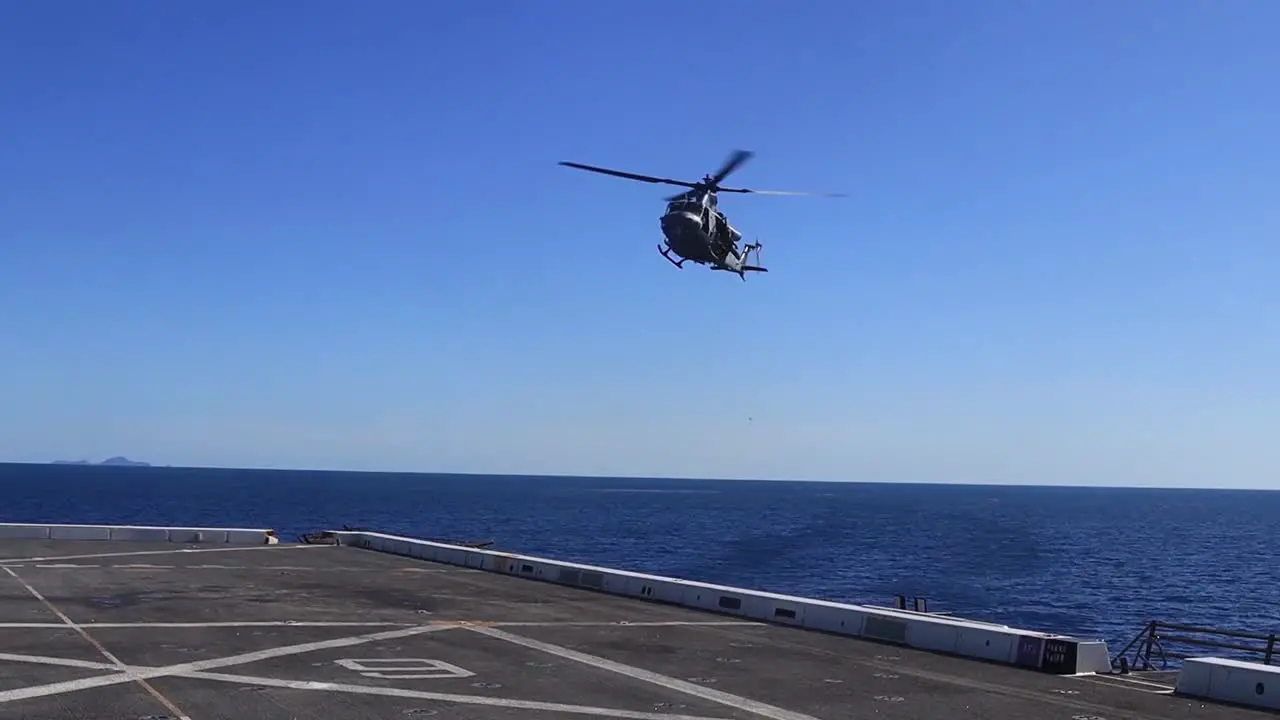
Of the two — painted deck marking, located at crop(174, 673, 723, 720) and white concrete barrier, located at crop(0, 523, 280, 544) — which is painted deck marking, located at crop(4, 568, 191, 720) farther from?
white concrete barrier, located at crop(0, 523, 280, 544)

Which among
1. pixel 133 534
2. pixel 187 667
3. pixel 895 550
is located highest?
pixel 187 667

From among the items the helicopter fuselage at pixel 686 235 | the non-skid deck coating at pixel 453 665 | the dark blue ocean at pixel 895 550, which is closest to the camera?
the non-skid deck coating at pixel 453 665

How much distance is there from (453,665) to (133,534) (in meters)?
32.5

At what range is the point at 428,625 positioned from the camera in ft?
81.6

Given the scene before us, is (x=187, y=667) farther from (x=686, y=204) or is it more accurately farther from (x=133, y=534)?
(x=133, y=534)

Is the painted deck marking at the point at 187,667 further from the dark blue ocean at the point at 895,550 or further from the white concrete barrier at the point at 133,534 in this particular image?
the dark blue ocean at the point at 895,550

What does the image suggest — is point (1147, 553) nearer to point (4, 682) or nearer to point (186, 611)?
point (186, 611)

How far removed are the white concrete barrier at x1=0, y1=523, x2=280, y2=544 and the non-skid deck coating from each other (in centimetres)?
1559

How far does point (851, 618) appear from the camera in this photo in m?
25.4

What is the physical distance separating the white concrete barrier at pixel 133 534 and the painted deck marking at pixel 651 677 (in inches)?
1060

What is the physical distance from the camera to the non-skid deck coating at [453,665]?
645 inches

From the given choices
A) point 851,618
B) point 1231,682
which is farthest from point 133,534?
point 1231,682

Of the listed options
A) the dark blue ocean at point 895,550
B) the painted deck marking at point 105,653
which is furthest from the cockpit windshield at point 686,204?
the dark blue ocean at point 895,550

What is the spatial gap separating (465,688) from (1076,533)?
153070 mm
